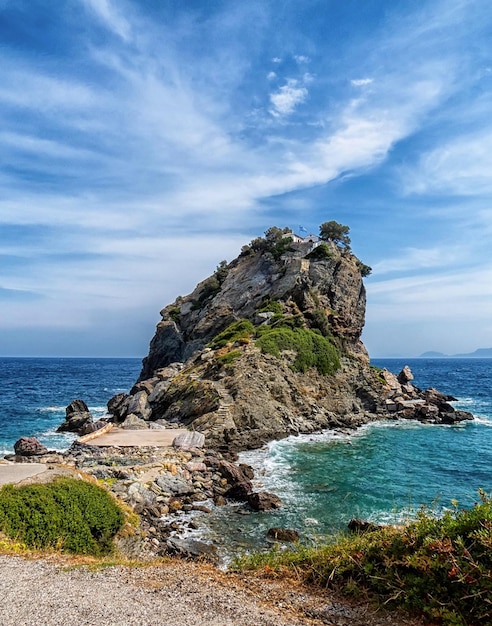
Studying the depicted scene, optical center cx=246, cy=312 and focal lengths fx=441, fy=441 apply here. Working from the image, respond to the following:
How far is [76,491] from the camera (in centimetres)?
1109

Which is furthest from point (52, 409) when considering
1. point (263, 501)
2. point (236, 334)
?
point (263, 501)

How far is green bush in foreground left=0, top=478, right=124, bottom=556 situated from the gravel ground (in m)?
1.73

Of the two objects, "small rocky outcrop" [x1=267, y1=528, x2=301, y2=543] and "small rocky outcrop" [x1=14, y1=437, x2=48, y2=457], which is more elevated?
"small rocky outcrop" [x1=14, y1=437, x2=48, y2=457]

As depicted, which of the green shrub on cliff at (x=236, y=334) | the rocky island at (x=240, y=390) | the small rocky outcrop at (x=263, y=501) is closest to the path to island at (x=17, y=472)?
the rocky island at (x=240, y=390)

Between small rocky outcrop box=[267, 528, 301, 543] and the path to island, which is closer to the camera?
the path to island

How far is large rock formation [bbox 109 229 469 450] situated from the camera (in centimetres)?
3312

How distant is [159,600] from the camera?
6590 mm

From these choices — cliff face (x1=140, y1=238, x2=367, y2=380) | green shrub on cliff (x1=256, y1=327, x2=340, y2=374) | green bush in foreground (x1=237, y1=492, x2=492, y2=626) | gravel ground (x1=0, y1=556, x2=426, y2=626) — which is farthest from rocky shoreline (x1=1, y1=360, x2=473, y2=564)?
cliff face (x1=140, y1=238, x2=367, y2=380)

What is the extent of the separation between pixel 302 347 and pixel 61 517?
3319cm

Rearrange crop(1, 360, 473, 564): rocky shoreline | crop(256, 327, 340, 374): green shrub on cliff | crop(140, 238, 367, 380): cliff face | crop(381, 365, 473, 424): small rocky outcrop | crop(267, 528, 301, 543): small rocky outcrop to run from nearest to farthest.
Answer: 1. crop(1, 360, 473, 564): rocky shoreline
2. crop(267, 528, 301, 543): small rocky outcrop
3. crop(256, 327, 340, 374): green shrub on cliff
4. crop(381, 365, 473, 424): small rocky outcrop
5. crop(140, 238, 367, 380): cliff face

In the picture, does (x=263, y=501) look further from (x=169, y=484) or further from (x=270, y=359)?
(x=270, y=359)

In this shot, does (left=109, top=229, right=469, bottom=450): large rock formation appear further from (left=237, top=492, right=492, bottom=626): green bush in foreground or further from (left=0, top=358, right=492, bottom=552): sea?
(left=237, top=492, right=492, bottom=626): green bush in foreground

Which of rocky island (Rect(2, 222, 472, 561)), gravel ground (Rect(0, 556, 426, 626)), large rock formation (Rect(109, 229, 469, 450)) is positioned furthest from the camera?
large rock formation (Rect(109, 229, 469, 450))

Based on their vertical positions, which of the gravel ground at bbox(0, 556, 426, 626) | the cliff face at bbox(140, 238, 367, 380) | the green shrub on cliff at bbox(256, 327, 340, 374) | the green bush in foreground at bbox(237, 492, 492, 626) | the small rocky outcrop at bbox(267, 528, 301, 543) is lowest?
the small rocky outcrop at bbox(267, 528, 301, 543)
